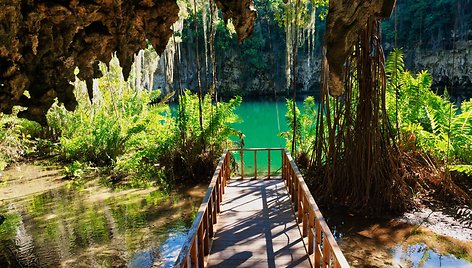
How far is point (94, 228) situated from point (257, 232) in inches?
146

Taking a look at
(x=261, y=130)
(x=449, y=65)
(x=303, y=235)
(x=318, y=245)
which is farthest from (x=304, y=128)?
(x=449, y=65)

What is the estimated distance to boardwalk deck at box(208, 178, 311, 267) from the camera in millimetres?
4660

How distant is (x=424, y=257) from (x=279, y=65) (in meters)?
36.7

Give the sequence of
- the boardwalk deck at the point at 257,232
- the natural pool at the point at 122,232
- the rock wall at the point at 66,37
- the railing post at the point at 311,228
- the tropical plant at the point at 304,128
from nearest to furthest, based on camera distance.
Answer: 1. the railing post at the point at 311,228
2. the boardwalk deck at the point at 257,232
3. the rock wall at the point at 66,37
4. the natural pool at the point at 122,232
5. the tropical plant at the point at 304,128

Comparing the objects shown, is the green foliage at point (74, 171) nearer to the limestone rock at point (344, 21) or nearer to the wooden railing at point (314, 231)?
the wooden railing at point (314, 231)

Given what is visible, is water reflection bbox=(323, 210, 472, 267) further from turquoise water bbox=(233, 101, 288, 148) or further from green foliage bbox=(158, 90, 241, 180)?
turquoise water bbox=(233, 101, 288, 148)

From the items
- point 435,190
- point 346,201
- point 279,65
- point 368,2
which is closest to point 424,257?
point 346,201

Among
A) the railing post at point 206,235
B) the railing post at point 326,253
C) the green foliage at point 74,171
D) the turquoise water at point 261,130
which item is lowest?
the turquoise water at point 261,130

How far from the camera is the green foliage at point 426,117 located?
8.82 metres

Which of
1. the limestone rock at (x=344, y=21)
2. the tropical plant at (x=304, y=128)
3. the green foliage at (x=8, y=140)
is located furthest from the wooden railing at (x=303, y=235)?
the green foliage at (x=8, y=140)

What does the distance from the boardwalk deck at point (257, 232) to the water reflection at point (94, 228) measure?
116 cm

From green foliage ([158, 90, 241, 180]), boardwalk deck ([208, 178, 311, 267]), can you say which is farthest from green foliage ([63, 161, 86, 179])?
boardwalk deck ([208, 178, 311, 267])

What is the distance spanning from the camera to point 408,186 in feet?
27.0

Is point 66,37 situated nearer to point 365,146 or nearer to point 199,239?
point 199,239
